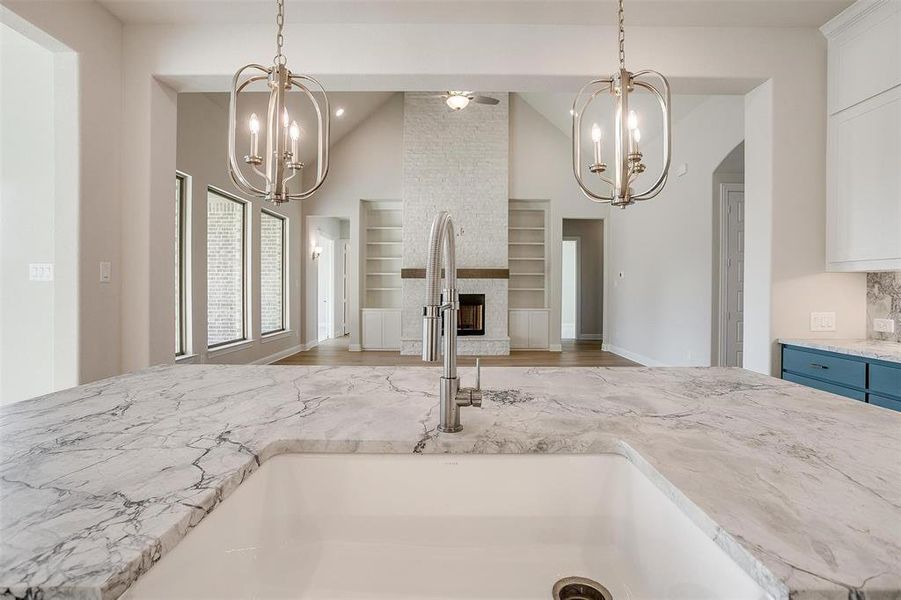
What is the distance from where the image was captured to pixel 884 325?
269cm

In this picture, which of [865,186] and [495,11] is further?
[495,11]

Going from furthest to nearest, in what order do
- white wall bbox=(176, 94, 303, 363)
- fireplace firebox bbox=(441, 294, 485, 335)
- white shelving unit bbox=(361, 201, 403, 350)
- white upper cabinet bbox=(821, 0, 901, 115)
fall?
white shelving unit bbox=(361, 201, 403, 350)
fireplace firebox bbox=(441, 294, 485, 335)
white wall bbox=(176, 94, 303, 363)
white upper cabinet bbox=(821, 0, 901, 115)

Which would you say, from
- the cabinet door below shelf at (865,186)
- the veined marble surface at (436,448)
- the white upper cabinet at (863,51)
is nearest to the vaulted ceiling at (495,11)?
the white upper cabinet at (863,51)

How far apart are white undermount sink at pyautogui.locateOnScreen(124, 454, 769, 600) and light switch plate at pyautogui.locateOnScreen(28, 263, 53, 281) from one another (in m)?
2.72

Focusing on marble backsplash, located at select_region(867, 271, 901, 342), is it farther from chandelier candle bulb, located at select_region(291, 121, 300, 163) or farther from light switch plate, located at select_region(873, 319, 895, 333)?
chandelier candle bulb, located at select_region(291, 121, 300, 163)

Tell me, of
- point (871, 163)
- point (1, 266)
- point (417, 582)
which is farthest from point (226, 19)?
point (871, 163)

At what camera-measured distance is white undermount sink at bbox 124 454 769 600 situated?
700 millimetres

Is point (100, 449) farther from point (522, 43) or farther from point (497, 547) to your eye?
point (522, 43)

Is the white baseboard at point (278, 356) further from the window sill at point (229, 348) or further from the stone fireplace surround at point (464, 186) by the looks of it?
the stone fireplace surround at point (464, 186)

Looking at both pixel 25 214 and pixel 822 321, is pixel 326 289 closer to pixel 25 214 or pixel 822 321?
pixel 25 214

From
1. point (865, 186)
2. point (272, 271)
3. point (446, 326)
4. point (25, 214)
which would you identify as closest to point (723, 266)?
point (865, 186)

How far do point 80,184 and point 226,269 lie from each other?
2.89 m

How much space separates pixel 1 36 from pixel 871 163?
5266 millimetres

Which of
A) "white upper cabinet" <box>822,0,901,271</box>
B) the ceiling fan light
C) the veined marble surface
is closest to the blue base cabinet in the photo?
"white upper cabinet" <box>822,0,901,271</box>
